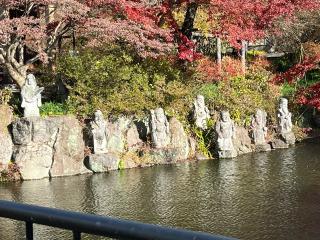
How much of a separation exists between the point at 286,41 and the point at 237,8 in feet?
33.8

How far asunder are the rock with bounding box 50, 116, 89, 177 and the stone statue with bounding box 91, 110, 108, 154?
38 cm

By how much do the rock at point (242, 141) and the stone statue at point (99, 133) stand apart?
4.02 meters

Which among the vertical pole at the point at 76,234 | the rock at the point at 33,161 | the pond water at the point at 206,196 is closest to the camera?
the vertical pole at the point at 76,234

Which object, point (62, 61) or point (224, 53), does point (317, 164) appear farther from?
point (224, 53)

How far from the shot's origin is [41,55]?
14172mm

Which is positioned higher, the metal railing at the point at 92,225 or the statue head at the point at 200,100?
the statue head at the point at 200,100

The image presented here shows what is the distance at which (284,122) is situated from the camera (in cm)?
1694

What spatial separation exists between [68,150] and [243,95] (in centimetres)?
623

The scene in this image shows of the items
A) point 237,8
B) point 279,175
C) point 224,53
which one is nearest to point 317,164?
point 279,175

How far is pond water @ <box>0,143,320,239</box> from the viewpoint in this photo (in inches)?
325

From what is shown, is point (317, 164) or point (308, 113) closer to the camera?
point (317, 164)

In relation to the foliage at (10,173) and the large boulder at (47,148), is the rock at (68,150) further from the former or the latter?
the foliage at (10,173)

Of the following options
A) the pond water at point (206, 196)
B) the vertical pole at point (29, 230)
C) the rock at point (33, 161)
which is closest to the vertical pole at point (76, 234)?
the vertical pole at point (29, 230)

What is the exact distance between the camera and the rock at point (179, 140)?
587 inches
